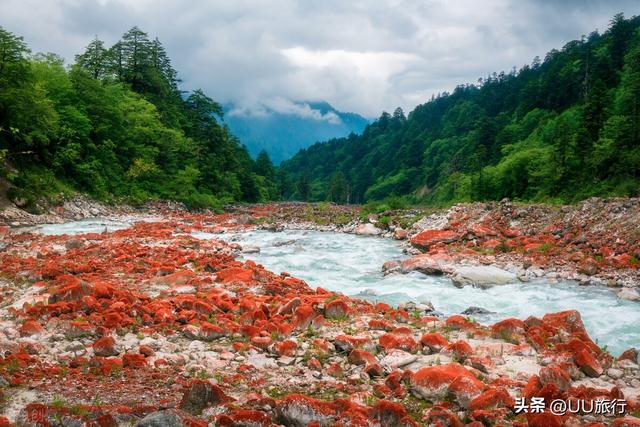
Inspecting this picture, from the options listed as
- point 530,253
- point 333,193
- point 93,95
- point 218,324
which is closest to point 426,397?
point 218,324

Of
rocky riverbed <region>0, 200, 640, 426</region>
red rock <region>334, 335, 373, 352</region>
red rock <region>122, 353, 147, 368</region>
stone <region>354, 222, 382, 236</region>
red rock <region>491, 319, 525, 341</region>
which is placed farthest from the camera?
stone <region>354, 222, 382, 236</region>

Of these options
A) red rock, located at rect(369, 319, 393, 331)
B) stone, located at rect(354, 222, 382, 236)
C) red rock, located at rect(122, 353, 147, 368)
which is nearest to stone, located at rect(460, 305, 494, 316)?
red rock, located at rect(369, 319, 393, 331)

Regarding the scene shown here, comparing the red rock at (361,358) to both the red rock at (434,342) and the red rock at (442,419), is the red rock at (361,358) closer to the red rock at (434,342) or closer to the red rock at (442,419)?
the red rock at (434,342)

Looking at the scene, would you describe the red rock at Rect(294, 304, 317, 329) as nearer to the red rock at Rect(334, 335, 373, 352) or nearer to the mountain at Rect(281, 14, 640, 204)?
the red rock at Rect(334, 335, 373, 352)

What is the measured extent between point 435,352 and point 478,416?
2.40 m

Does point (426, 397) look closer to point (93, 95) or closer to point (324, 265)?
point (324, 265)

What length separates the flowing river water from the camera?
40.6 feet

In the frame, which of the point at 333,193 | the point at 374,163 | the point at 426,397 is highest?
the point at 374,163

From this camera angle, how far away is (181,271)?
45.7 ft

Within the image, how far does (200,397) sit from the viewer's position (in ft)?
20.4

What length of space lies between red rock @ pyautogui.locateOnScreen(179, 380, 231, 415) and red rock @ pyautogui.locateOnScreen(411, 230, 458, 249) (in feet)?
62.7

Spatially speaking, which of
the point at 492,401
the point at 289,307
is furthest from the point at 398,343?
the point at 289,307

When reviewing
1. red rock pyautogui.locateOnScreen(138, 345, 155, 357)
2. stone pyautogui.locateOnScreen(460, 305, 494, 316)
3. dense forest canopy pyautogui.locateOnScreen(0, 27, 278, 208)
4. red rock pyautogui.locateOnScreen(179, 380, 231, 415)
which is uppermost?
dense forest canopy pyautogui.locateOnScreen(0, 27, 278, 208)

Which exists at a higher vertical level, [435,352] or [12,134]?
[12,134]
